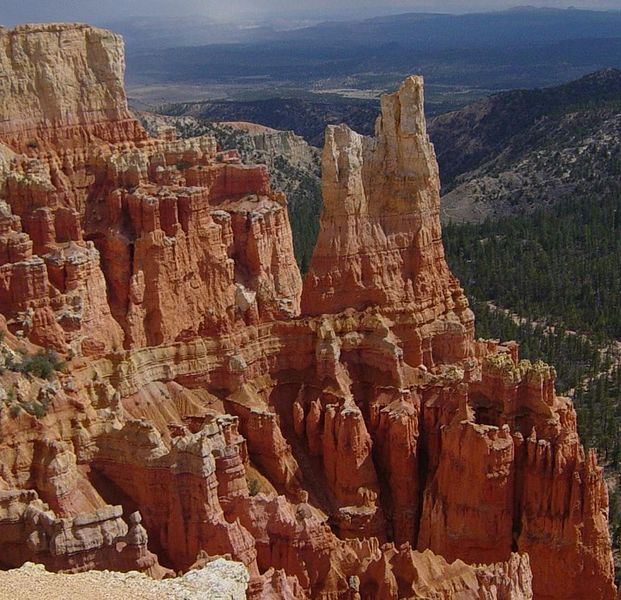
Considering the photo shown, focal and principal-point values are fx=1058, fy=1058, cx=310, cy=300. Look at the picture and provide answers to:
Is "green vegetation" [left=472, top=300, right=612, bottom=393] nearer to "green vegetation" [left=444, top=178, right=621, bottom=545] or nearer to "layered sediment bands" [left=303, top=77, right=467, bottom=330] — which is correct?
"green vegetation" [left=444, top=178, right=621, bottom=545]

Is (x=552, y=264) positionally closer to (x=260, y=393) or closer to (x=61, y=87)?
(x=61, y=87)

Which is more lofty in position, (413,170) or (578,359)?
(413,170)

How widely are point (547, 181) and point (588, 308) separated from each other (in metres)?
48.3

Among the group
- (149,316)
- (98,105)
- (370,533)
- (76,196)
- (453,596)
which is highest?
(98,105)

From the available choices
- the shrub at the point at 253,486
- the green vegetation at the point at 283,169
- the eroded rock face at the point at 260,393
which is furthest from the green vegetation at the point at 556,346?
the green vegetation at the point at 283,169

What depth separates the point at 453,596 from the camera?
25.9 m

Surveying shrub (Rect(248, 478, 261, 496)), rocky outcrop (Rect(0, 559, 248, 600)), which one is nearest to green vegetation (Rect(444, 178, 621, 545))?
shrub (Rect(248, 478, 261, 496))

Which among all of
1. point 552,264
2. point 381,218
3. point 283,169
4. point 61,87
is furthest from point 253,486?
point 283,169

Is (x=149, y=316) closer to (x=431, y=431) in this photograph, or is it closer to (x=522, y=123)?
(x=431, y=431)

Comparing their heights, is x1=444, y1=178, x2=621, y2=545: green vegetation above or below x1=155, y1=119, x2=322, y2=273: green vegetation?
below

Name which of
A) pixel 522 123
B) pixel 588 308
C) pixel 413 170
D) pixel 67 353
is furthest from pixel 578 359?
pixel 522 123

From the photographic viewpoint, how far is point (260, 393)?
36562 millimetres

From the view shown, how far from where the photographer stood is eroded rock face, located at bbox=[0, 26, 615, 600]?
2719 centimetres

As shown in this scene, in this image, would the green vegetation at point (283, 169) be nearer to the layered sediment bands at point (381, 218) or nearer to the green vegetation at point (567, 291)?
the green vegetation at point (567, 291)
